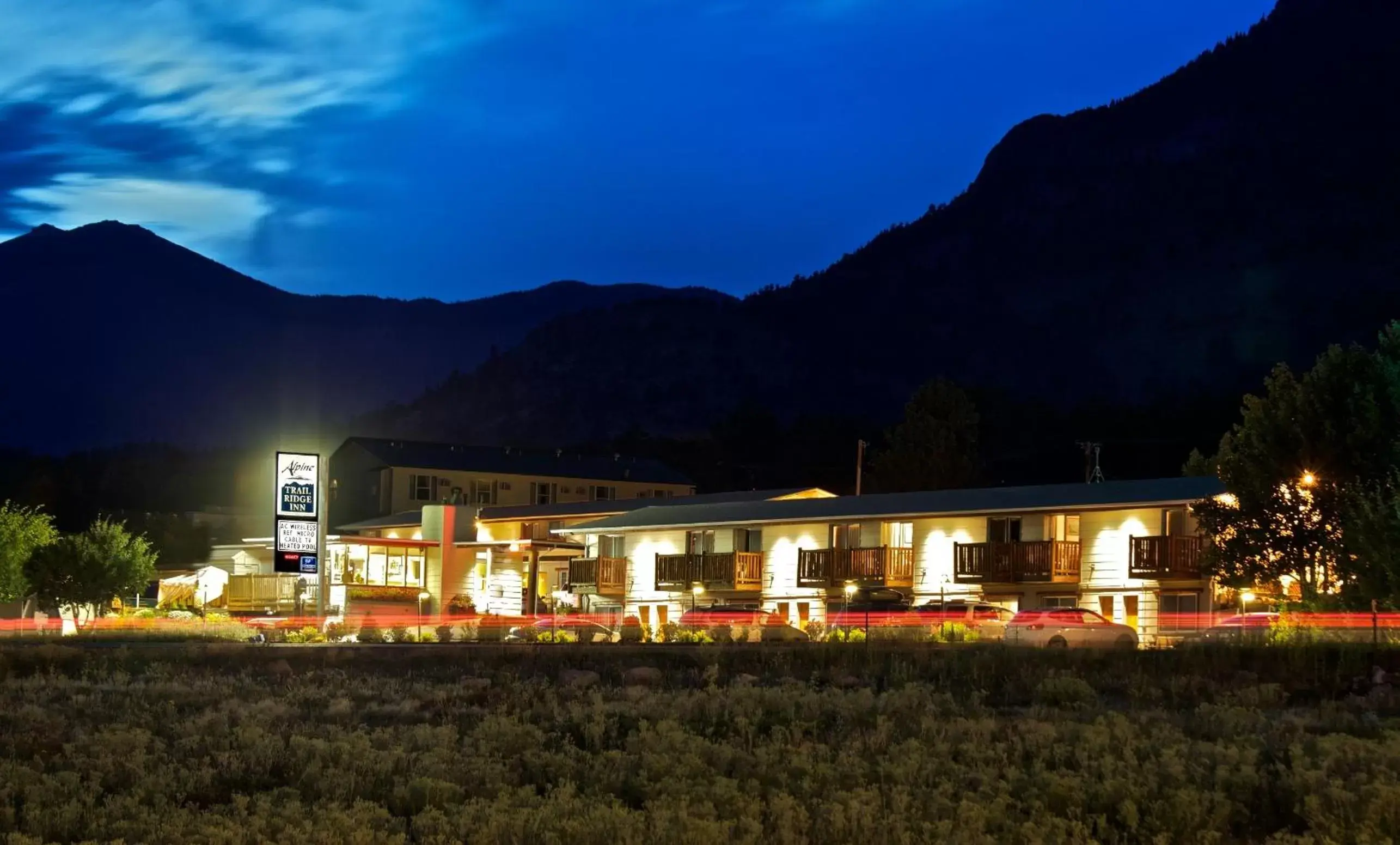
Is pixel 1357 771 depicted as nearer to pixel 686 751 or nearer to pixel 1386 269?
pixel 686 751

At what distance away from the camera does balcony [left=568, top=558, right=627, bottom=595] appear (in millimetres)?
66062

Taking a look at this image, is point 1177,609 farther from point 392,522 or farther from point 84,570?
point 392,522

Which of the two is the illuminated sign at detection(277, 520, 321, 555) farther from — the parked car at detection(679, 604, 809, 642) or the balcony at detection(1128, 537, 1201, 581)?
the balcony at detection(1128, 537, 1201, 581)

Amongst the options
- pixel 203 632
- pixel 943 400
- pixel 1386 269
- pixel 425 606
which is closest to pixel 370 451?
pixel 425 606

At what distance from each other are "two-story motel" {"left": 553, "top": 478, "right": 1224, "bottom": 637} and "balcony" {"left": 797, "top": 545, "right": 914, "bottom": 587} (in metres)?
0.04

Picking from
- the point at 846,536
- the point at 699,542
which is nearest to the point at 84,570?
the point at 699,542

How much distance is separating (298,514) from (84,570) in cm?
1469

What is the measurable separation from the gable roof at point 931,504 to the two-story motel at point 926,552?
7cm

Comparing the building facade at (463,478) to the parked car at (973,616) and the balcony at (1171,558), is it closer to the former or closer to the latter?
the parked car at (973,616)

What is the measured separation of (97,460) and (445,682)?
508 ft

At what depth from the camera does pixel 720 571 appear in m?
61.2

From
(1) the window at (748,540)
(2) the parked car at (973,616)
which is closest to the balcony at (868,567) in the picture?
(1) the window at (748,540)

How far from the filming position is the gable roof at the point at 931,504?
52.1 meters

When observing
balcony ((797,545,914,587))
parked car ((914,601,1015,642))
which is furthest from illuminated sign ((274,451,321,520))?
parked car ((914,601,1015,642))
